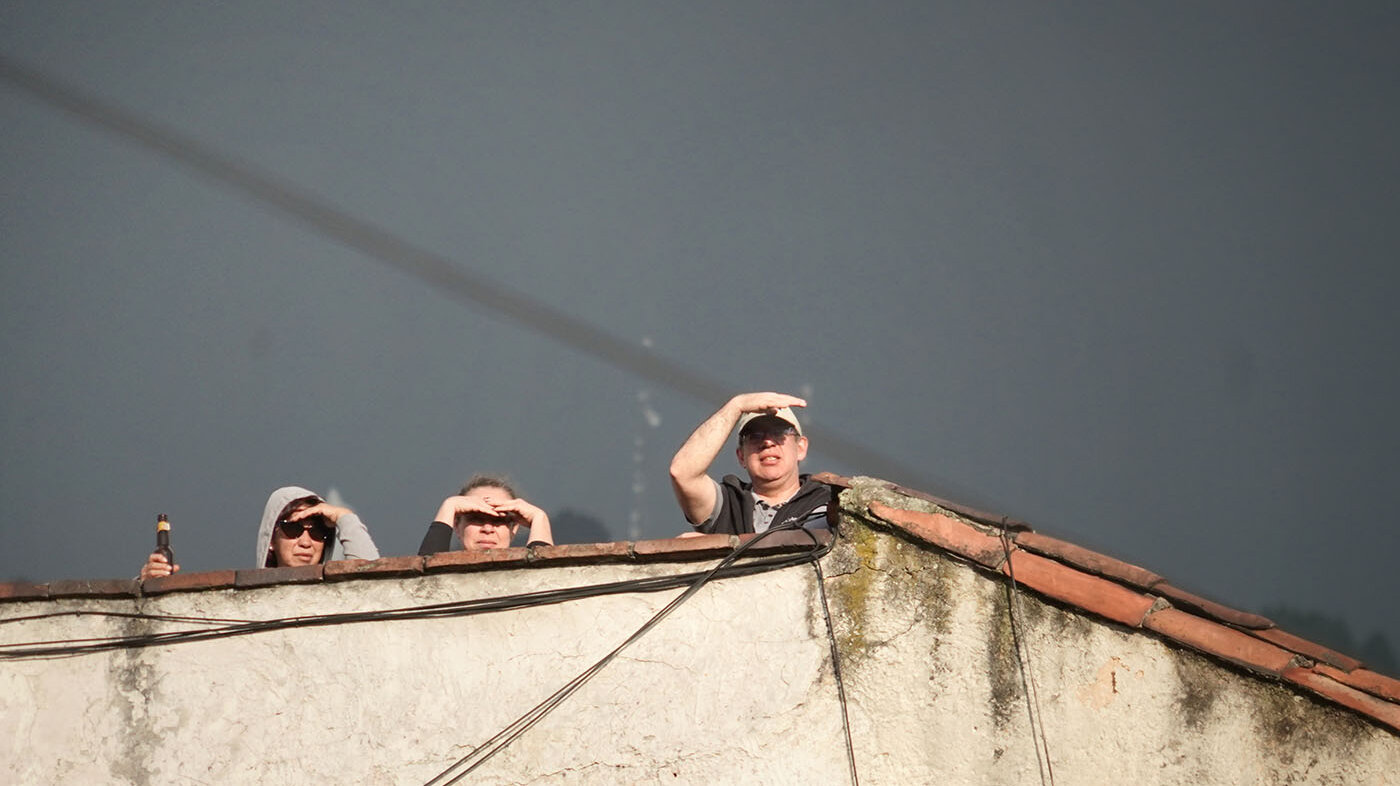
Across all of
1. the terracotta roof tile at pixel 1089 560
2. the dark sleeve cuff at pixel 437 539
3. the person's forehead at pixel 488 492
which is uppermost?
the person's forehead at pixel 488 492

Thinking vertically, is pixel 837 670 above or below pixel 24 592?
below

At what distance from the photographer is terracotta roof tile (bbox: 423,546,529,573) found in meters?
6.00

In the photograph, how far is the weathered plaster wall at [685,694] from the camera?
5.38 metres

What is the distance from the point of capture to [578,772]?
19.2 feet

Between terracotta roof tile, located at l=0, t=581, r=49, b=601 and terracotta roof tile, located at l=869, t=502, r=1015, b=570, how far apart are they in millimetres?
3507

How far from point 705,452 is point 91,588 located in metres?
2.65

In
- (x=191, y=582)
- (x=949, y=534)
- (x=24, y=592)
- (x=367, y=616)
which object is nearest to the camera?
(x=949, y=534)

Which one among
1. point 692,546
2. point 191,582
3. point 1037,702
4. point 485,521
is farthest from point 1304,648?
point 191,582

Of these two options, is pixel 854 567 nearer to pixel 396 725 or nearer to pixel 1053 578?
pixel 1053 578

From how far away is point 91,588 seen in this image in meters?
6.45

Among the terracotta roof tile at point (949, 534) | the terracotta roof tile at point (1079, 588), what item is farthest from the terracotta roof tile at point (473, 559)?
the terracotta roof tile at point (1079, 588)

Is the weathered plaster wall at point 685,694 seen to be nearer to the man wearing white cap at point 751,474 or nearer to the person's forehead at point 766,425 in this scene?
the man wearing white cap at point 751,474

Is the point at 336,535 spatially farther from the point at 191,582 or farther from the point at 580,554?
the point at 580,554

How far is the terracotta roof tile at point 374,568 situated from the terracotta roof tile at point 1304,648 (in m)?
3.13
